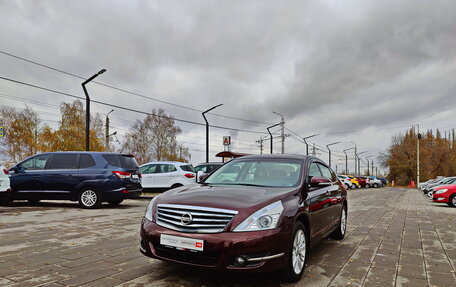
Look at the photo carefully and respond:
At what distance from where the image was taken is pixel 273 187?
4.42 meters

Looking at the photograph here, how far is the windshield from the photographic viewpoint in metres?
4.66

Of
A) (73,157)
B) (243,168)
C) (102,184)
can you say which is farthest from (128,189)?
(243,168)

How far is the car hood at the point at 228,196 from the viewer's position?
3.63 meters

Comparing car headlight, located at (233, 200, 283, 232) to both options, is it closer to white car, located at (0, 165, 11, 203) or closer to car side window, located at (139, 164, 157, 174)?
white car, located at (0, 165, 11, 203)

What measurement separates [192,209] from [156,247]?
60 cm

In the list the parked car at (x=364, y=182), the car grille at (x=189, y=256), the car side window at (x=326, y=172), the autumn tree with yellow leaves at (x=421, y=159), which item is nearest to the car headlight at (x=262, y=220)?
the car grille at (x=189, y=256)

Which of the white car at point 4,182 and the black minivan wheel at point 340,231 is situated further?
the white car at point 4,182

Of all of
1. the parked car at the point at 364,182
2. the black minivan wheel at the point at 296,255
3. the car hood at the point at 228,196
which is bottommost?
the parked car at the point at 364,182

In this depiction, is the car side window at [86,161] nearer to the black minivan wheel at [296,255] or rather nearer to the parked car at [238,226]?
the parked car at [238,226]

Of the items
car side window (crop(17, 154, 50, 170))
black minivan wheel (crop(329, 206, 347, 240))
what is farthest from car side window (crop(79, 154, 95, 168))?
black minivan wheel (crop(329, 206, 347, 240))

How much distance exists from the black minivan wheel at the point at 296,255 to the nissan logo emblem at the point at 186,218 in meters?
1.09

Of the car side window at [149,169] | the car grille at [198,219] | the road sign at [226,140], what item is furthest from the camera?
the road sign at [226,140]

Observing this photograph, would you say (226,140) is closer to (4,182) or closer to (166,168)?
(166,168)

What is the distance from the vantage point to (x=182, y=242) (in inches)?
137
